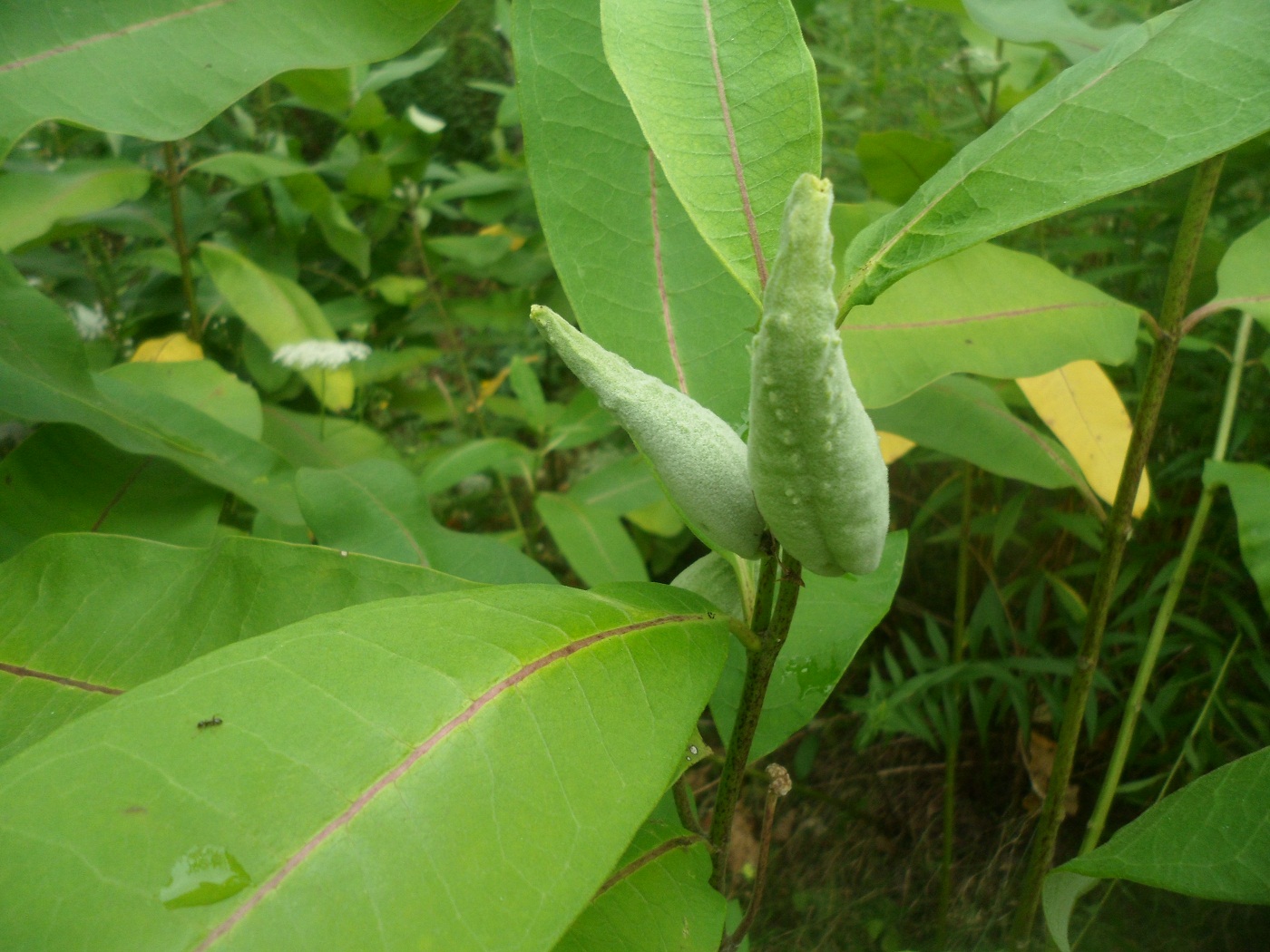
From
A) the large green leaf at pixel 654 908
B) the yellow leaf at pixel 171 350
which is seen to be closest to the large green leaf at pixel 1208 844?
the large green leaf at pixel 654 908

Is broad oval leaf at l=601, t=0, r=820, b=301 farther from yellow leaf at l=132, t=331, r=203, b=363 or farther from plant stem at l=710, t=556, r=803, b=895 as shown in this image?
yellow leaf at l=132, t=331, r=203, b=363

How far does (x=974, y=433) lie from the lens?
49.3 inches

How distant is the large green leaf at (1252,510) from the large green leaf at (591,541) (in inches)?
33.7

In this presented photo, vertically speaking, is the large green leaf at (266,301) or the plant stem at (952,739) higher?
the large green leaf at (266,301)

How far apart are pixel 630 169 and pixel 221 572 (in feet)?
1.78

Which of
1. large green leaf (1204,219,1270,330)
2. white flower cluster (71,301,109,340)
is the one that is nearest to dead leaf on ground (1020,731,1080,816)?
large green leaf (1204,219,1270,330)

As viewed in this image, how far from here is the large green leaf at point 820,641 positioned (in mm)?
871

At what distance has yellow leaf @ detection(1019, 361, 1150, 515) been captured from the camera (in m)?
1.21

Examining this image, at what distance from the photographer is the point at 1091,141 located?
1.92ft

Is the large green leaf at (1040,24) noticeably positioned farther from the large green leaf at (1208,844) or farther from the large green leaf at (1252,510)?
the large green leaf at (1208,844)

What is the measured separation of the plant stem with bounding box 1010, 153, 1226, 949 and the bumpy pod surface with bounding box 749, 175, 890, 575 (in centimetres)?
59

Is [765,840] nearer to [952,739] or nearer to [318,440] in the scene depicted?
[952,739]

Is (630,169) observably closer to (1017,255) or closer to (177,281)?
(1017,255)

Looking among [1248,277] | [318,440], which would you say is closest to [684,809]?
[1248,277]
